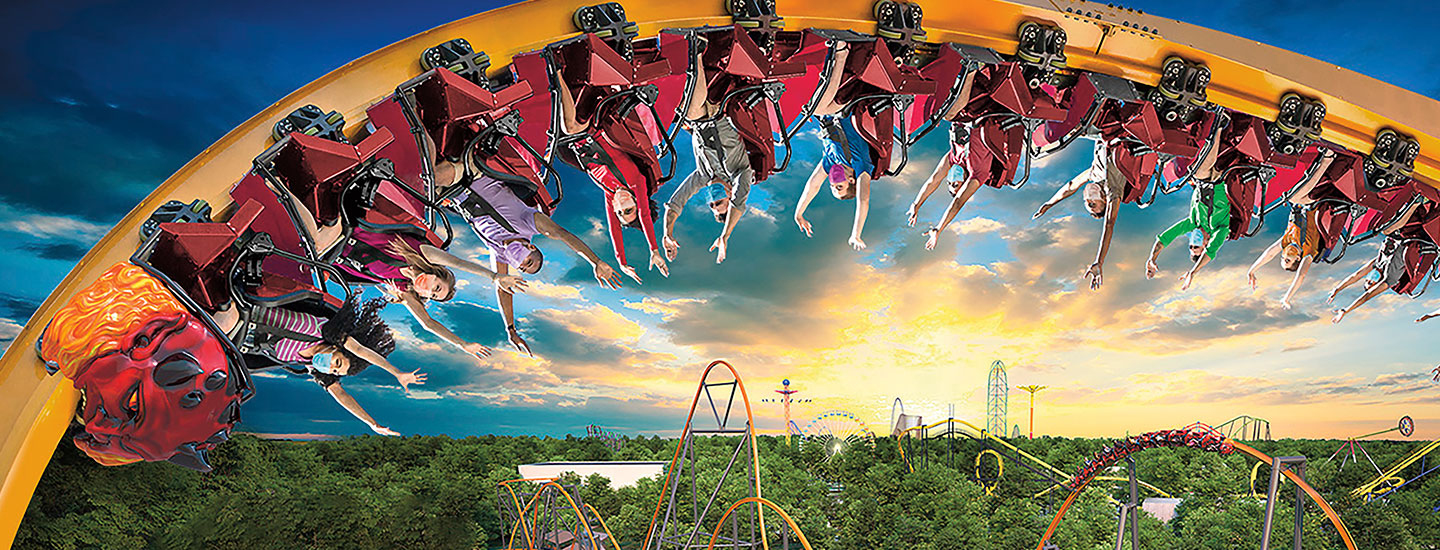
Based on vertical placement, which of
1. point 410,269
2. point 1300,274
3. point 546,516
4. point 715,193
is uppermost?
point 1300,274

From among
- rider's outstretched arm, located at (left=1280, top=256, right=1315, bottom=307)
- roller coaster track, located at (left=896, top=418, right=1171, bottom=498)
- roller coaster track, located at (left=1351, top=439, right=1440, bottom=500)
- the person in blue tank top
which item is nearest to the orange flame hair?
the person in blue tank top

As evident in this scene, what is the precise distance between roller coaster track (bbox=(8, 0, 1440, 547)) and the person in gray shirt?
0.12 m

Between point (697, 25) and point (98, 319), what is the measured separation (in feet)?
2.45

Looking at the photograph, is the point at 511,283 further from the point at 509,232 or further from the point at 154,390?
the point at 154,390

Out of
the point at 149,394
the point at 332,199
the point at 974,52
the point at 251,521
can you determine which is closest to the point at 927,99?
the point at 974,52

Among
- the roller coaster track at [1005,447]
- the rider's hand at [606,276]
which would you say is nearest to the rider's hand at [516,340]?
the rider's hand at [606,276]

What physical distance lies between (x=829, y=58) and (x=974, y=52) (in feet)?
0.77

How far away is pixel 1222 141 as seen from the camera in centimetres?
135

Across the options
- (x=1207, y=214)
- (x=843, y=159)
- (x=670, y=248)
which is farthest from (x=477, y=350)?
(x=1207, y=214)

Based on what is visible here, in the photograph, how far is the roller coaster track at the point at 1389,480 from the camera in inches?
173

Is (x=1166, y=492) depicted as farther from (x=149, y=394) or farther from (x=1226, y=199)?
(x=149, y=394)

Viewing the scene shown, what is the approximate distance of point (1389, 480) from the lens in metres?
4.70

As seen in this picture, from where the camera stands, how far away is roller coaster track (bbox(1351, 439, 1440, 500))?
4.41m

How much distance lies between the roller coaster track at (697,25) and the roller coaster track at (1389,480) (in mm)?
4080
